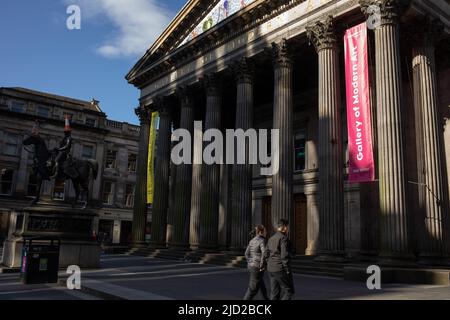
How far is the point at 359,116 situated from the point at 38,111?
38.8 m

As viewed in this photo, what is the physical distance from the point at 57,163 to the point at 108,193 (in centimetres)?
3404

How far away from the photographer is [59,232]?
15898 millimetres

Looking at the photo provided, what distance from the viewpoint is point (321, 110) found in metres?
18.4

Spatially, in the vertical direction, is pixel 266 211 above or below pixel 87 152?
below

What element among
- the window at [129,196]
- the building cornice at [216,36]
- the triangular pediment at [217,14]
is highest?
the triangular pediment at [217,14]

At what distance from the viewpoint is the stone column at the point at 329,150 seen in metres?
17.2

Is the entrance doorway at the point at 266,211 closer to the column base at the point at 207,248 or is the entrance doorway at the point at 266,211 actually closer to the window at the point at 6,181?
Result: the column base at the point at 207,248

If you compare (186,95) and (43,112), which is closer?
(186,95)

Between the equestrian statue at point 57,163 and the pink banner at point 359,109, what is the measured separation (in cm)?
1075

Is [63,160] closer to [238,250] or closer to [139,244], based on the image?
[238,250]

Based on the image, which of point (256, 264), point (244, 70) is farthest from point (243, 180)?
point (256, 264)

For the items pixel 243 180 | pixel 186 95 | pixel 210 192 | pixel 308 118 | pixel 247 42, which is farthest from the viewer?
pixel 186 95

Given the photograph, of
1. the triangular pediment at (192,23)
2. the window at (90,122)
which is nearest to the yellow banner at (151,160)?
the triangular pediment at (192,23)
